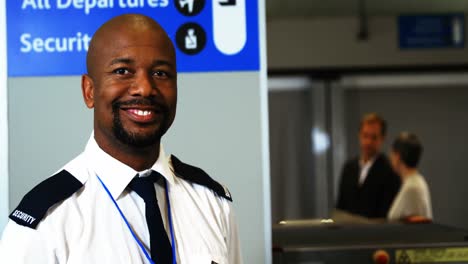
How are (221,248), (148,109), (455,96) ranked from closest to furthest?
(148,109) → (221,248) → (455,96)

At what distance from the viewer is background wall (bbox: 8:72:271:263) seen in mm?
1489

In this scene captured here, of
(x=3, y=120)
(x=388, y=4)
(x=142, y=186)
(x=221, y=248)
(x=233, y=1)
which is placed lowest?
(x=221, y=248)

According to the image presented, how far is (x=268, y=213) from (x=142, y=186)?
52cm

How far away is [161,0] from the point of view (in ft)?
4.87

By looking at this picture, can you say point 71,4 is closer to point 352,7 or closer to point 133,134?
point 133,134

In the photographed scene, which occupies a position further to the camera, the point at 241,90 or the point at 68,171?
the point at 241,90

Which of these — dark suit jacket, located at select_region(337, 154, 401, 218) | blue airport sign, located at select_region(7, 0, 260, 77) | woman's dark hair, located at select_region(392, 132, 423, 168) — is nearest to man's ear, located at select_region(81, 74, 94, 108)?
blue airport sign, located at select_region(7, 0, 260, 77)

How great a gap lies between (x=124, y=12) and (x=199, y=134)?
35 centimetres

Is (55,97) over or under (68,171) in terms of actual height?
over

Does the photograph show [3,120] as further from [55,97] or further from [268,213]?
[268,213]

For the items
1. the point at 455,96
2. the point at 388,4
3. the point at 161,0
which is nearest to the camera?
the point at 161,0

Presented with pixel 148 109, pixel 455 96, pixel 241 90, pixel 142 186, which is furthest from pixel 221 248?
pixel 455 96

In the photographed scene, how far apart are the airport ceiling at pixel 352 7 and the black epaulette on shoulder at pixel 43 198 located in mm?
4415

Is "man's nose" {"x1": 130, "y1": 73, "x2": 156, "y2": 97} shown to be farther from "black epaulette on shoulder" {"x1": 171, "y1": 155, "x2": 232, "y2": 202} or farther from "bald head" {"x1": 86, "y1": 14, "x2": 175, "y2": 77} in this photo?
"black epaulette on shoulder" {"x1": 171, "y1": 155, "x2": 232, "y2": 202}
